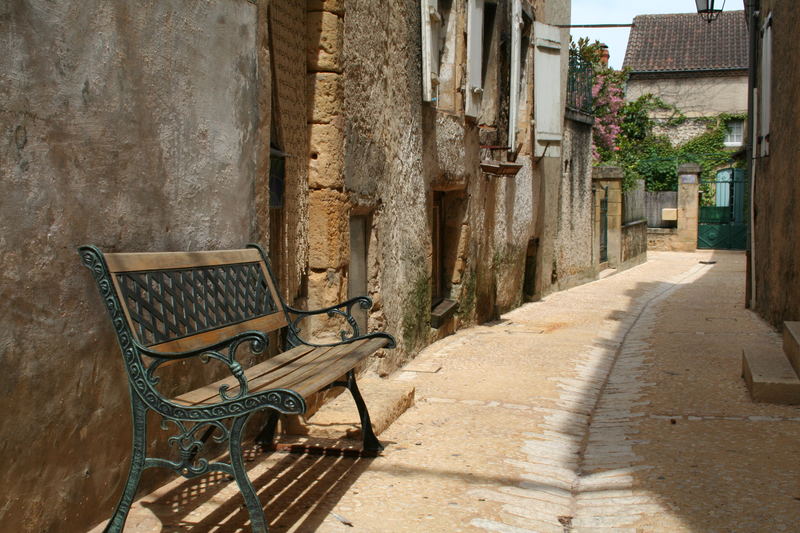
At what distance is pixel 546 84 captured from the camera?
36.4 feet

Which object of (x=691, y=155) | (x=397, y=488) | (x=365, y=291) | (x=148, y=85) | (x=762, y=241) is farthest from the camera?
(x=691, y=155)

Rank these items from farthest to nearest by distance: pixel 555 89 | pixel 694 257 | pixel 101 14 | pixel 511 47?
pixel 694 257 < pixel 555 89 < pixel 511 47 < pixel 101 14

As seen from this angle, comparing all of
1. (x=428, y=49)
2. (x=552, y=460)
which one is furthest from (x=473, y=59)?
(x=552, y=460)

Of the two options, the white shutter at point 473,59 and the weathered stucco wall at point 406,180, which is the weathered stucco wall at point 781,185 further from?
the weathered stucco wall at point 406,180

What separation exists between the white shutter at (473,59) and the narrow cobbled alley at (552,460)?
2.43 metres

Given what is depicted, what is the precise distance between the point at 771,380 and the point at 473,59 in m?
4.32

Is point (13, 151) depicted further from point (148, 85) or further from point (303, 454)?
point (303, 454)

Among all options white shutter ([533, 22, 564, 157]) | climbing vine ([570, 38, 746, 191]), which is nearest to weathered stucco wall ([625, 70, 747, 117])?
climbing vine ([570, 38, 746, 191])

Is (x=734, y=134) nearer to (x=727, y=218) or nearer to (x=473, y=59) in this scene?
(x=727, y=218)

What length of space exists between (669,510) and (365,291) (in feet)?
9.49

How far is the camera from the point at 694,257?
21.5 m

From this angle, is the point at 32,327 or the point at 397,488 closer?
the point at 32,327

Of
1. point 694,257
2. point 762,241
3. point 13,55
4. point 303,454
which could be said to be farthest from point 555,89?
point 694,257

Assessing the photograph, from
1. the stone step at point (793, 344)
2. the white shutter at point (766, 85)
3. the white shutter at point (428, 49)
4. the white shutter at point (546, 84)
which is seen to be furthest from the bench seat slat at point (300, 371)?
the white shutter at point (546, 84)
